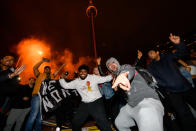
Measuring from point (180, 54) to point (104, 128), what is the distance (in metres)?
3.33

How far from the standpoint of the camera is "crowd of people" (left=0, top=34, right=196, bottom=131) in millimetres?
2174

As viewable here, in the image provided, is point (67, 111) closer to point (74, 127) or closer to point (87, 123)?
point (87, 123)

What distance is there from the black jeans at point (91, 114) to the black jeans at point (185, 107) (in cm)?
233

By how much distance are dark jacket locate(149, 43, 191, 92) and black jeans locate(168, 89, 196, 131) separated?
19 centimetres

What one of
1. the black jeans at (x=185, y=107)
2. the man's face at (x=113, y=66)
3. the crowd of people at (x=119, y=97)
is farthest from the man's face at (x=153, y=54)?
the man's face at (x=113, y=66)

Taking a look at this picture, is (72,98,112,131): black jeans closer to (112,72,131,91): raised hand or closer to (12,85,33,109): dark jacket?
(112,72,131,91): raised hand

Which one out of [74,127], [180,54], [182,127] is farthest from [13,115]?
[180,54]

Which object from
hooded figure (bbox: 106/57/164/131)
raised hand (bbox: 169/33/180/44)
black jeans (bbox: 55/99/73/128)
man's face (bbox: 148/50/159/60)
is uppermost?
raised hand (bbox: 169/33/180/44)

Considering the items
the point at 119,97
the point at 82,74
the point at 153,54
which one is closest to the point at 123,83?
the point at 82,74

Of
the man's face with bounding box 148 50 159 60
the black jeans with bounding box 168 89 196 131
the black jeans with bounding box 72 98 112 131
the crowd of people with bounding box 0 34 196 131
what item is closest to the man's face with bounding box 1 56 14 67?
the crowd of people with bounding box 0 34 196 131

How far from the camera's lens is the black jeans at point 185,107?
3232 mm

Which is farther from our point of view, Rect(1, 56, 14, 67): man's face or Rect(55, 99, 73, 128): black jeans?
Rect(55, 99, 73, 128): black jeans

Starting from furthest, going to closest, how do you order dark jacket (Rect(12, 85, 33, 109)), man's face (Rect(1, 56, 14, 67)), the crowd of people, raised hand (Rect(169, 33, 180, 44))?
dark jacket (Rect(12, 85, 33, 109)), man's face (Rect(1, 56, 14, 67)), raised hand (Rect(169, 33, 180, 44)), the crowd of people

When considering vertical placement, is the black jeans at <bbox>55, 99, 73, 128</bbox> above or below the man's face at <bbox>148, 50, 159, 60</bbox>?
below
